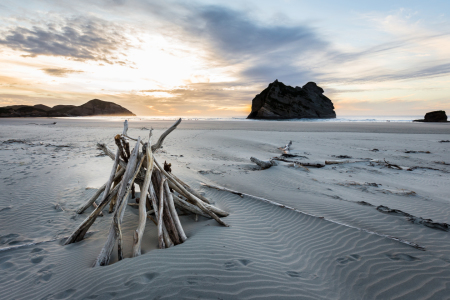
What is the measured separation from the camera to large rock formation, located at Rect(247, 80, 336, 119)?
293 feet

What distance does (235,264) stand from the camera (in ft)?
9.60

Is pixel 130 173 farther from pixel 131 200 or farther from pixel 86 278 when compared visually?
pixel 131 200

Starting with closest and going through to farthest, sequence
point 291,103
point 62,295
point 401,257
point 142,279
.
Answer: point 62,295 → point 142,279 → point 401,257 → point 291,103

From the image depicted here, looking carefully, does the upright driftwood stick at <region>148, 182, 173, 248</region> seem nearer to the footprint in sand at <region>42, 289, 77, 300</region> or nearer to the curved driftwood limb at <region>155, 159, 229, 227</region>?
the curved driftwood limb at <region>155, 159, 229, 227</region>

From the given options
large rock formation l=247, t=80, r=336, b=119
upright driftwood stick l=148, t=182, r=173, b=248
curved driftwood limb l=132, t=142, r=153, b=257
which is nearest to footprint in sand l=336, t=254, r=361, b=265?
upright driftwood stick l=148, t=182, r=173, b=248

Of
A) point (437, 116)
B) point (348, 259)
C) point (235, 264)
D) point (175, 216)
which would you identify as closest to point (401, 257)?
point (348, 259)

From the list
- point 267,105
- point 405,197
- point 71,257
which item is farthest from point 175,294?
point 267,105

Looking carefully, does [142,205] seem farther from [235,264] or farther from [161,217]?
[235,264]

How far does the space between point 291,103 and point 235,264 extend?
9728cm

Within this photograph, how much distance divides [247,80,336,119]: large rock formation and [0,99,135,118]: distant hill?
84948 mm

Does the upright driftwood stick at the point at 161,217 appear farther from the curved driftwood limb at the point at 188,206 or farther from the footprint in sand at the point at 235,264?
the footprint in sand at the point at 235,264

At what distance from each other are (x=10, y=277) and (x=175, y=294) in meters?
2.44

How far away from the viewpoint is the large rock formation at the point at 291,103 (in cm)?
8919

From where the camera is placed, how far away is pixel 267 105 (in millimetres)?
89000
